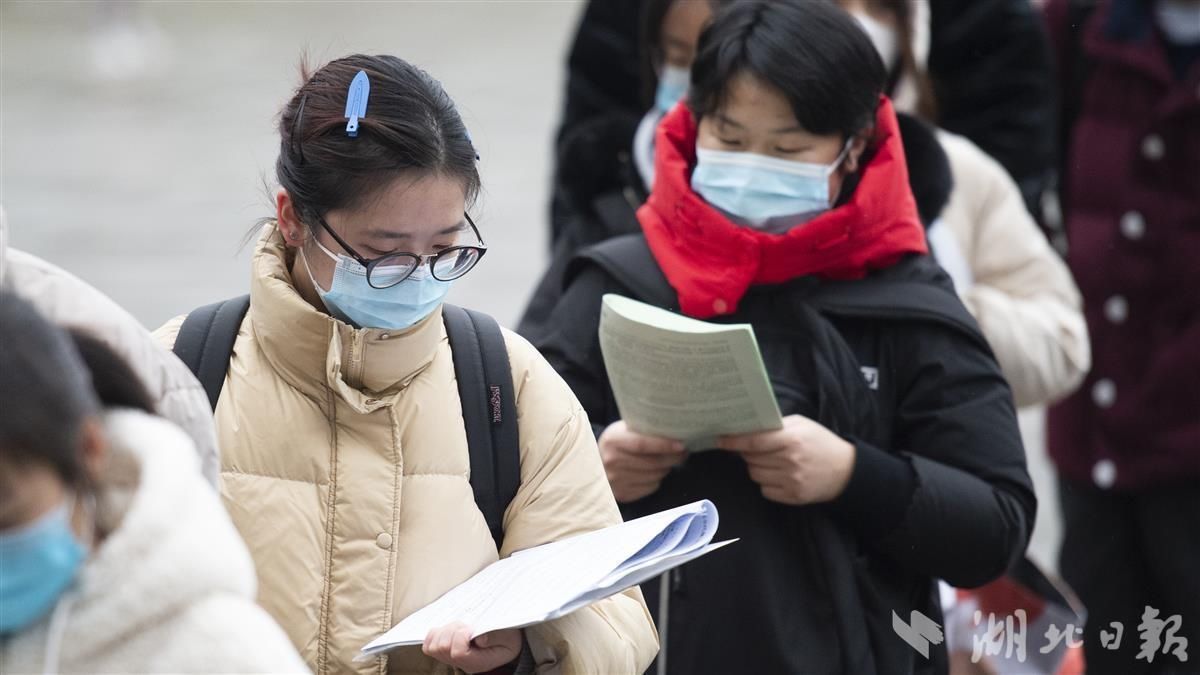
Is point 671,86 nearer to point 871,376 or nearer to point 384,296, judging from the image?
point 871,376

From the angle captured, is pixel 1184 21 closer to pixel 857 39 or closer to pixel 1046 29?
pixel 1046 29

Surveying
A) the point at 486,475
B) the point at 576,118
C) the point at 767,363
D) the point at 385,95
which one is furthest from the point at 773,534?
the point at 576,118

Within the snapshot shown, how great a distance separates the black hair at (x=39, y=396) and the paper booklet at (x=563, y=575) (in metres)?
0.65

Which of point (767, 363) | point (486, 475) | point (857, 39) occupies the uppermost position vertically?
point (857, 39)

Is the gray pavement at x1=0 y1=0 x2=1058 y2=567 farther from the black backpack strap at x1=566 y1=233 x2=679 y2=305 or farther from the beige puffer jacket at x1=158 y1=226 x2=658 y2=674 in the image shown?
the beige puffer jacket at x1=158 y1=226 x2=658 y2=674

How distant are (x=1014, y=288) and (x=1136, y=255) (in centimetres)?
86

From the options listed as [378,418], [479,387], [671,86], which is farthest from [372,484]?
[671,86]

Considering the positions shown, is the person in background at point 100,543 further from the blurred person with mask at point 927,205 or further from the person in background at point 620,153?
the person in background at point 620,153

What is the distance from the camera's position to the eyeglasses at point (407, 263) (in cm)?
263

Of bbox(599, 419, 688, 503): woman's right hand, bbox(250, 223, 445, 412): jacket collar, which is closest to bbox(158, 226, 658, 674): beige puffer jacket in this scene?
bbox(250, 223, 445, 412): jacket collar

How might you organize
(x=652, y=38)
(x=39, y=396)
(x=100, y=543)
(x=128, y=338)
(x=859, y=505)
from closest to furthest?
1. (x=39, y=396)
2. (x=100, y=543)
3. (x=128, y=338)
4. (x=859, y=505)
5. (x=652, y=38)

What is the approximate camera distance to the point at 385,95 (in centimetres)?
264

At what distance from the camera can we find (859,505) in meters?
3.19

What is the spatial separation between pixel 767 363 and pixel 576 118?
68.0 inches
